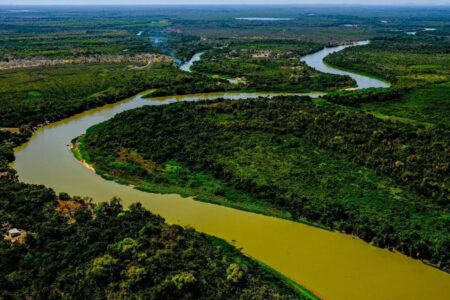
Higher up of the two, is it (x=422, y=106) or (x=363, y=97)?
(x=363, y=97)

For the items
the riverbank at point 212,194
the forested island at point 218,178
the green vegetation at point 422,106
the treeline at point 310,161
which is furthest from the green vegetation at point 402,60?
the riverbank at point 212,194

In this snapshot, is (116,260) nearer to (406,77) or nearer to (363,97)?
(363,97)

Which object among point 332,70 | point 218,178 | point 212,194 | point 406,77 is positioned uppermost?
point 406,77

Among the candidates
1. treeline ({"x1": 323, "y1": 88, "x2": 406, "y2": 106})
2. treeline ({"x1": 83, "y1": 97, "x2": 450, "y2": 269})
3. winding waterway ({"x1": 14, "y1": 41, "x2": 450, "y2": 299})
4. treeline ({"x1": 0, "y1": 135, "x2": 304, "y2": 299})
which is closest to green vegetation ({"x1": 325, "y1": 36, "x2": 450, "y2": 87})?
treeline ({"x1": 323, "y1": 88, "x2": 406, "y2": 106})

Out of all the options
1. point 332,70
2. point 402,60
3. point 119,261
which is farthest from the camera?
point 402,60

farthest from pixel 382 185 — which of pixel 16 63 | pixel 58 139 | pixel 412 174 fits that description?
pixel 16 63

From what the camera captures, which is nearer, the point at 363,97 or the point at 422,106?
the point at 422,106

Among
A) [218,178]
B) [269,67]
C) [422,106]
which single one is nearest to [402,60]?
[269,67]

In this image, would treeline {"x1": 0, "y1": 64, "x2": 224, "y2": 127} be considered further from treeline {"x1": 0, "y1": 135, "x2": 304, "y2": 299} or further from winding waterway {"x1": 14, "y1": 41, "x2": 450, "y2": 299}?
treeline {"x1": 0, "y1": 135, "x2": 304, "y2": 299}
